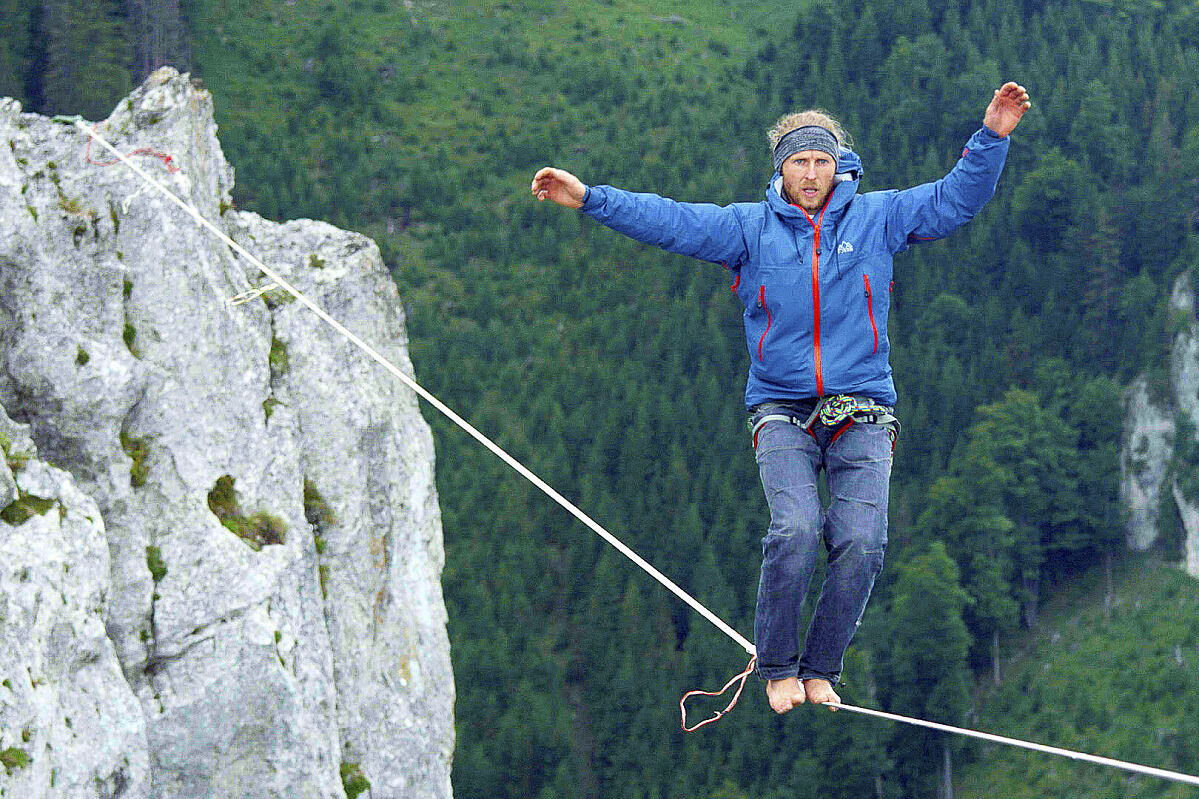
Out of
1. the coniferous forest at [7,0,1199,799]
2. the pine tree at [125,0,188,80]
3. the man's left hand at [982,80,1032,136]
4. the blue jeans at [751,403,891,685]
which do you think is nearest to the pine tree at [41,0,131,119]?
the coniferous forest at [7,0,1199,799]

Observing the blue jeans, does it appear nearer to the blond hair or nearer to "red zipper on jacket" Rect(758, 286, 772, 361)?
"red zipper on jacket" Rect(758, 286, 772, 361)

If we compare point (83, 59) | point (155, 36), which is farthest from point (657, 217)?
point (155, 36)

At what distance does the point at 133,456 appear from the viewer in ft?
60.7

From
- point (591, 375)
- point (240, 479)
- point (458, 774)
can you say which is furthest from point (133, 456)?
point (591, 375)

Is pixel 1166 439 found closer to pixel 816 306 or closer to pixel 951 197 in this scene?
pixel 951 197

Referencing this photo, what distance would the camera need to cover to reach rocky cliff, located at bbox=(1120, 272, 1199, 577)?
3765 inches

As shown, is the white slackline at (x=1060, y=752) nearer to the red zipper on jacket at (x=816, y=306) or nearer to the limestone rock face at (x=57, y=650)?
the red zipper on jacket at (x=816, y=306)

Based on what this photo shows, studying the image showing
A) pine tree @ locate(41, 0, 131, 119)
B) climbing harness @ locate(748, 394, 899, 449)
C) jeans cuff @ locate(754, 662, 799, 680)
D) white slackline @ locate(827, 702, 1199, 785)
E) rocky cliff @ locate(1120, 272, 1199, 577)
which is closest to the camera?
white slackline @ locate(827, 702, 1199, 785)

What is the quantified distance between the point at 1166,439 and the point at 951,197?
9437cm

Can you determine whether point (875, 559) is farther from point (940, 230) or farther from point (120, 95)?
point (120, 95)

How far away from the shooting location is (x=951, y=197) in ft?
34.0

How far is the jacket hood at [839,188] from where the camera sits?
1055 cm

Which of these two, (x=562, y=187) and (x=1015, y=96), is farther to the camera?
(x=562, y=187)

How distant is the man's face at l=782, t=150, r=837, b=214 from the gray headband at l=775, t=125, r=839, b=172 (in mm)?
34
